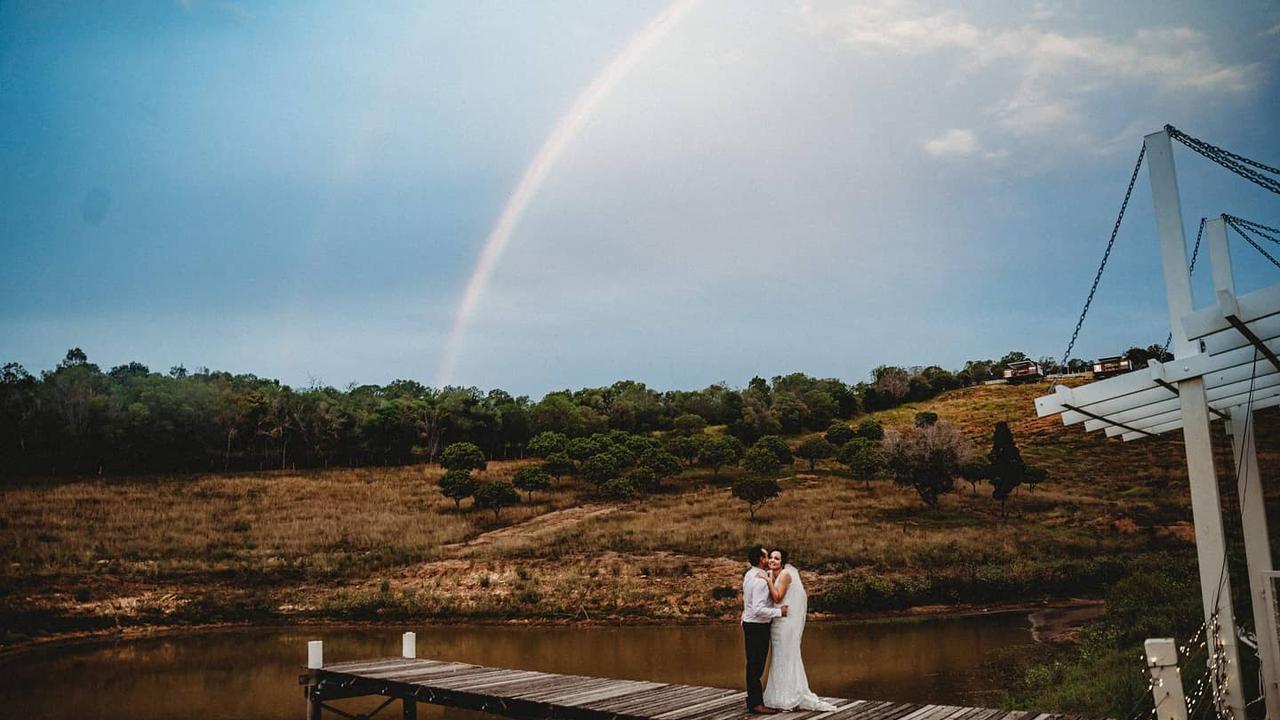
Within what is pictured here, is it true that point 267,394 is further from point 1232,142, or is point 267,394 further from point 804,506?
point 1232,142

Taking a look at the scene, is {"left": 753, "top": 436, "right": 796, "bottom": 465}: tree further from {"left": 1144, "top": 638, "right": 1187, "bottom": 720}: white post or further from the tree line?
{"left": 1144, "top": 638, "right": 1187, "bottom": 720}: white post

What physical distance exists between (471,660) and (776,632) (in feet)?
52.2

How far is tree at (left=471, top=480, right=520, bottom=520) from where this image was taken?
43.0 m

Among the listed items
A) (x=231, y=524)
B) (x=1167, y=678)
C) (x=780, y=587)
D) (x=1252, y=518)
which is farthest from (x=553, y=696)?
(x=231, y=524)

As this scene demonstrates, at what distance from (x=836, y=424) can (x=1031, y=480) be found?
53.7ft

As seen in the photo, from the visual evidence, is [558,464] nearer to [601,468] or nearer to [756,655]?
[601,468]

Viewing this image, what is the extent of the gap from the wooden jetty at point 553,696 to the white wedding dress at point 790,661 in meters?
0.15

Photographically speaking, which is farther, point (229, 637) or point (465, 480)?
point (465, 480)

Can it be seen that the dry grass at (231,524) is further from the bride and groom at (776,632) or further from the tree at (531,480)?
the bride and groom at (776,632)

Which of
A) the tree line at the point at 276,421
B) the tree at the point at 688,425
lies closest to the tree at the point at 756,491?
the tree line at the point at 276,421

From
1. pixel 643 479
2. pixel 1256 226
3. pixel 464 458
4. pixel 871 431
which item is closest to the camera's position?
pixel 1256 226

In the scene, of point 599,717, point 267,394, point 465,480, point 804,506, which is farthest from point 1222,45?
point 267,394

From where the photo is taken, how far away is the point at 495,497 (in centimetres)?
4303

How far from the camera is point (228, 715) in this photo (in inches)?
683
